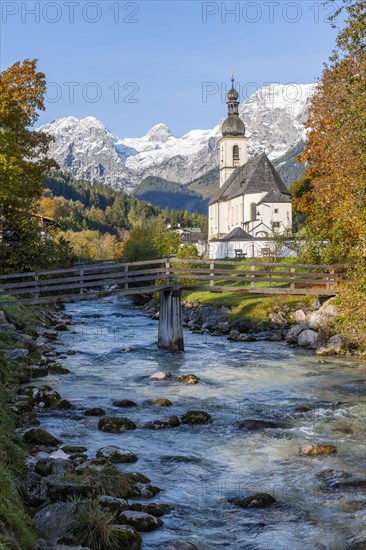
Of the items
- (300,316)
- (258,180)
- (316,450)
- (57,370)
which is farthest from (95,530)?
(258,180)

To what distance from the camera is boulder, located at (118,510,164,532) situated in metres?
8.64

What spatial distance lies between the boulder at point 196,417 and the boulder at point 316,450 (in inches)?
120

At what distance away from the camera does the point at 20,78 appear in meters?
35.1

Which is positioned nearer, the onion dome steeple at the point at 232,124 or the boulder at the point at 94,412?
the boulder at the point at 94,412

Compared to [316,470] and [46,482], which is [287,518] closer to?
[316,470]

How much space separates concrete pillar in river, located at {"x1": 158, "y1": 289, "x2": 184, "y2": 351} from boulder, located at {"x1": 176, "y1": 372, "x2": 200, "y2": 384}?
6745 mm

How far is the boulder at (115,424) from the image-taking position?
1378cm

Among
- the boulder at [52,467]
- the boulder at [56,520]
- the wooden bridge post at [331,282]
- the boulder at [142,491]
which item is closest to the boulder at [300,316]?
the wooden bridge post at [331,282]

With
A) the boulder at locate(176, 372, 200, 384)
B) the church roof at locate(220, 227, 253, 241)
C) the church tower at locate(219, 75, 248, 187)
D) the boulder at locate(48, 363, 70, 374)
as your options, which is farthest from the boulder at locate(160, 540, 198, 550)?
the church tower at locate(219, 75, 248, 187)

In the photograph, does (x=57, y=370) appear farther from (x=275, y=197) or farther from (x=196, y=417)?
(x=275, y=197)

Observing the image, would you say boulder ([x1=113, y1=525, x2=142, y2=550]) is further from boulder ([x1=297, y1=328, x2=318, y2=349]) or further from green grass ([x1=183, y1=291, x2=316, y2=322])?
green grass ([x1=183, y1=291, x2=316, y2=322])

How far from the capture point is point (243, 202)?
97.1 m

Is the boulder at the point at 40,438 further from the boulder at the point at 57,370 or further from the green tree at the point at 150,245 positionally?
the green tree at the point at 150,245

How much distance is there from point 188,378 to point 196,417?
17.2 feet
